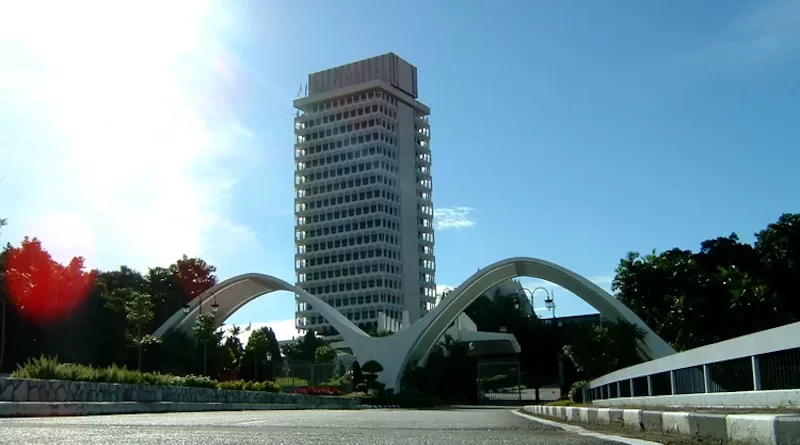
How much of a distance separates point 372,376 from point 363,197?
6348 cm

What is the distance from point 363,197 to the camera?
119000 mm

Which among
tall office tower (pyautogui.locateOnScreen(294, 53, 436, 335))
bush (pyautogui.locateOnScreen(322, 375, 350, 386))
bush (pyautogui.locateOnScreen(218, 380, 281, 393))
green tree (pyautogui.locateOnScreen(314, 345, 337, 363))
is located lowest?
bush (pyautogui.locateOnScreen(322, 375, 350, 386))

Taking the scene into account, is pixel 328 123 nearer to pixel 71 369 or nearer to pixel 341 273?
pixel 341 273

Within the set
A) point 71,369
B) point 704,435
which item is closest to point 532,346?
point 71,369

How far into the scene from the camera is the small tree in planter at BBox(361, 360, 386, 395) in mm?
55344

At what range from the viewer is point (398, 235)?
11856cm

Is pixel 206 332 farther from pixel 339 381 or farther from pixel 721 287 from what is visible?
pixel 721 287

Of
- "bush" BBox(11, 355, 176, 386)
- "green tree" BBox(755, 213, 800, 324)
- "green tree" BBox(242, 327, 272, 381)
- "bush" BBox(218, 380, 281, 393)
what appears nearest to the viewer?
"bush" BBox(11, 355, 176, 386)

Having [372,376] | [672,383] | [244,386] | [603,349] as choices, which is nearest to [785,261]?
[603,349]

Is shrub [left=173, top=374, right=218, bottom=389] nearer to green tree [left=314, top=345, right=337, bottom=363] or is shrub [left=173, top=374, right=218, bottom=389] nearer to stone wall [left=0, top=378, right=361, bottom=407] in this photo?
stone wall [left=0, top=378, right=361, bottom=407]

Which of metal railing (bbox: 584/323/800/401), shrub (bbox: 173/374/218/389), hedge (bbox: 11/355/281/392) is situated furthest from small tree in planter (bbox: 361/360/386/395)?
metal railing (bbox: 584/323/800/401)

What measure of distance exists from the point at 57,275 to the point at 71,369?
109 feet

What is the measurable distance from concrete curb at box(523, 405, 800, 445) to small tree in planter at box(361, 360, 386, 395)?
154 feet

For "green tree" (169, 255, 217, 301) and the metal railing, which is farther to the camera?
"green tree" (169, 255, 217, 301)
